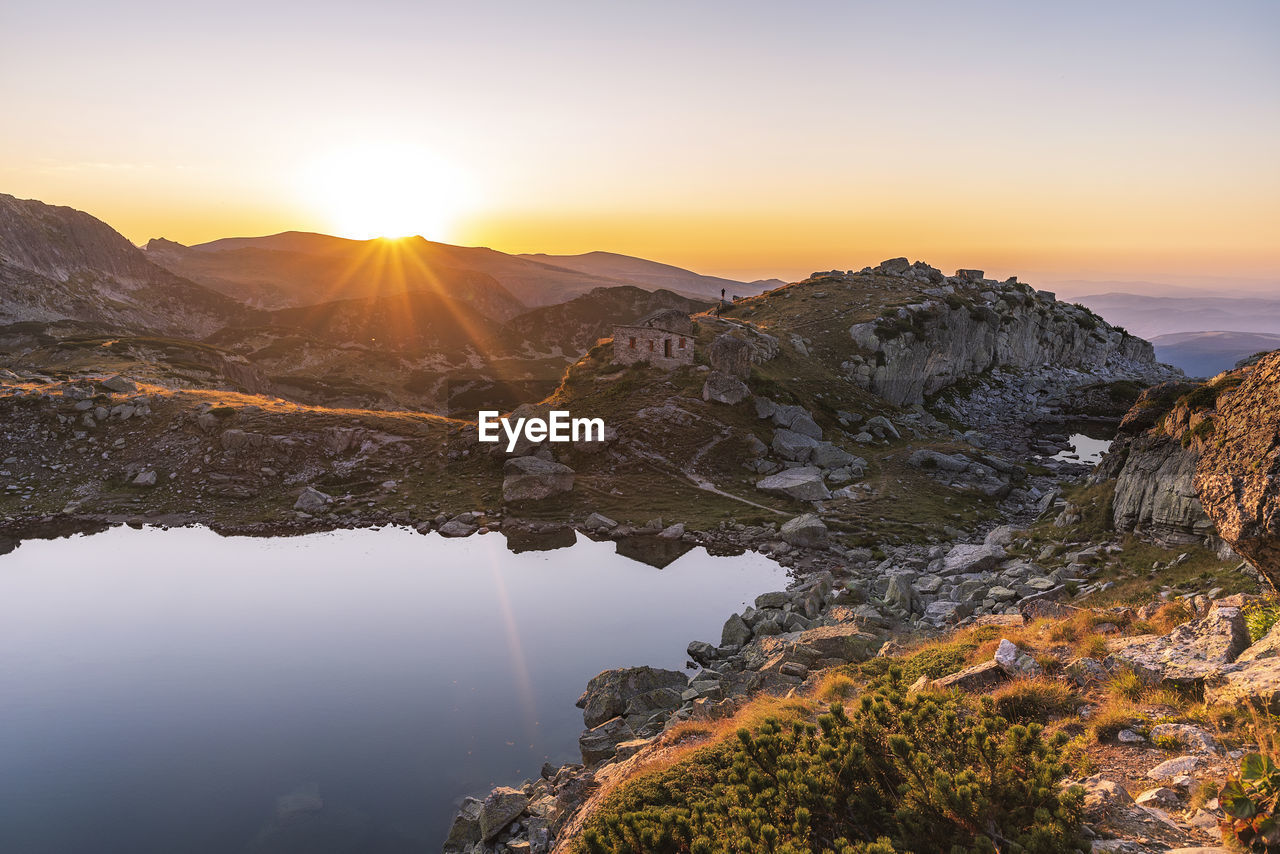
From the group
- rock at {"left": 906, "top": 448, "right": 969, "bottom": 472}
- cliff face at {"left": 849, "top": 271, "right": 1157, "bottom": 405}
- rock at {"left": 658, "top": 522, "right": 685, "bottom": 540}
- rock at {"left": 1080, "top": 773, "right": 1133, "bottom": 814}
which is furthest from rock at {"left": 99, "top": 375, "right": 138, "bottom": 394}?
cliff face at {"left": 849, "top": 271, "right": 1157, "bottom": 405}

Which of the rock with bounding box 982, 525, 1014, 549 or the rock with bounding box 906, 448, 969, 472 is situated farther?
the rock with bounding box 906, 448, 969, 472

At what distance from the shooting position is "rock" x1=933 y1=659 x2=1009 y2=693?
1441cm

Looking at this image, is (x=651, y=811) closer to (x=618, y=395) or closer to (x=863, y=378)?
(x=618, y=395)

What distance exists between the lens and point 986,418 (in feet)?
282

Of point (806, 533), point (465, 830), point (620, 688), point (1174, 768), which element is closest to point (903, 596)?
point (806, 533)

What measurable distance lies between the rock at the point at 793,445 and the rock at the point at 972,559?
19.2 meters

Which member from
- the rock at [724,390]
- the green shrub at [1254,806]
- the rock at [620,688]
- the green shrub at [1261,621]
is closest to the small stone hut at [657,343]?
the rock at [724,390]

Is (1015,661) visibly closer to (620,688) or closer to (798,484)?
(620,688)

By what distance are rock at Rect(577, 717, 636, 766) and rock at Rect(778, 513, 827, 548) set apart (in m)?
21.3

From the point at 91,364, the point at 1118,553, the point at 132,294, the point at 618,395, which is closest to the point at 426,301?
the point at 132,294

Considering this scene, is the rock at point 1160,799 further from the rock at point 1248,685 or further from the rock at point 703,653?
the rock at point 703,653

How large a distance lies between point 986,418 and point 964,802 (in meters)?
87.9

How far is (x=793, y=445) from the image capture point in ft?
178

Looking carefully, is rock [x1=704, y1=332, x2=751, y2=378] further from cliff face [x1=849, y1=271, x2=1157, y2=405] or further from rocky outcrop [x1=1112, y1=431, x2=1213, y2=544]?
rocky outcrop [x1=1112, y1=431, x2=1213, y2=544]
